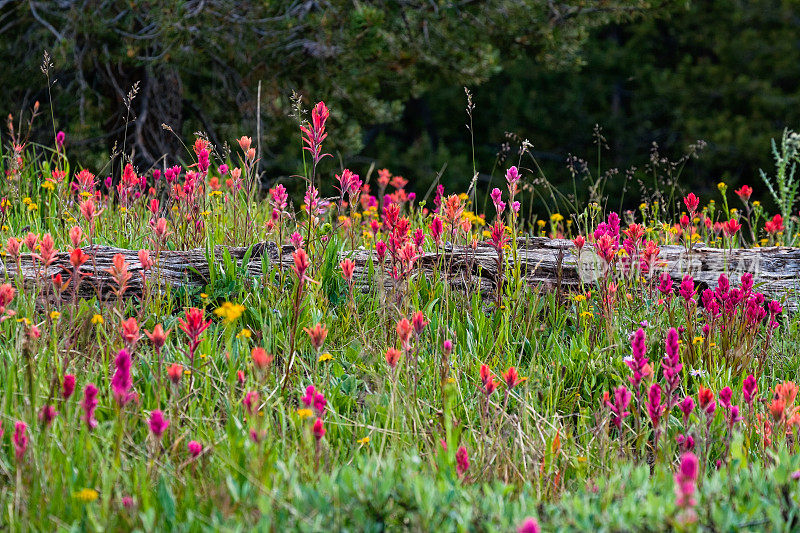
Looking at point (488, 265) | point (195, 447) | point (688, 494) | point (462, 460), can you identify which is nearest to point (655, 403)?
point (462, 460)

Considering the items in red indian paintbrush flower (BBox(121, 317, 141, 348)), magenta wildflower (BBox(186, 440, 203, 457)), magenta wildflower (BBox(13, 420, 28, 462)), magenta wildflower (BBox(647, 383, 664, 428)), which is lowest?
magenta wildflower (BBox(186, 440, 203, 457))

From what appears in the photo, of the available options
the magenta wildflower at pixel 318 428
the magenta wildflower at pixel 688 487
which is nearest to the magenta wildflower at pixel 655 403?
the magenta wildflower at pixel 688 487

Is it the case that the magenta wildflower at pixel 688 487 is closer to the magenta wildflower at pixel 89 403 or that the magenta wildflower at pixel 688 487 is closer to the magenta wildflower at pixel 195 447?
the magenta wildflower at pixel 195 447

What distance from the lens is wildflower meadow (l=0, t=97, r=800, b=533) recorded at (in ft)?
6.00

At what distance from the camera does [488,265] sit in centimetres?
393

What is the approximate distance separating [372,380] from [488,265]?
1.17 meters

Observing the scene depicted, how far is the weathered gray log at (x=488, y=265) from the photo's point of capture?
3.48m

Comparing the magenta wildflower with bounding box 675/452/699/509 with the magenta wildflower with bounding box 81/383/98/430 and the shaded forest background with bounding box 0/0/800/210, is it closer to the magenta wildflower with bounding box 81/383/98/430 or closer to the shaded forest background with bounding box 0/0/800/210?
the magenta wildflower with bounding box 81/383/98/430

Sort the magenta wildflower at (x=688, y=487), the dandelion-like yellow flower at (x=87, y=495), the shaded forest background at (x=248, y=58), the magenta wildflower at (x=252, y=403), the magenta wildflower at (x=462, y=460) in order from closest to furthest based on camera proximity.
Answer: the magenta wildflower at (x=688, y=487)
the dandelion-like yellow flower at (x=87, y=495)
the magenta wildflower at (x=252, y=403)
the magenta wildflower at (x=462, y=460)
the shaded forest background at (x=248, y=58)

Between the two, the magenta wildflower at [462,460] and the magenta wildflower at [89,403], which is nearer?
the magenta wildflower at [89,403]

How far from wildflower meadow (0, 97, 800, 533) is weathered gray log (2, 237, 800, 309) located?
15 mm

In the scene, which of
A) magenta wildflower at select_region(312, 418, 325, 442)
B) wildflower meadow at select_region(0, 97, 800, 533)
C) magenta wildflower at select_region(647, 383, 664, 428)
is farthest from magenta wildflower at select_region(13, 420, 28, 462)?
magenta wildflower at select_region(647, 383, 664, 428)

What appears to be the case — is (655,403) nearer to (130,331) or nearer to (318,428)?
(318,428)

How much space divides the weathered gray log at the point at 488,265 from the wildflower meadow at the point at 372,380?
15mm
